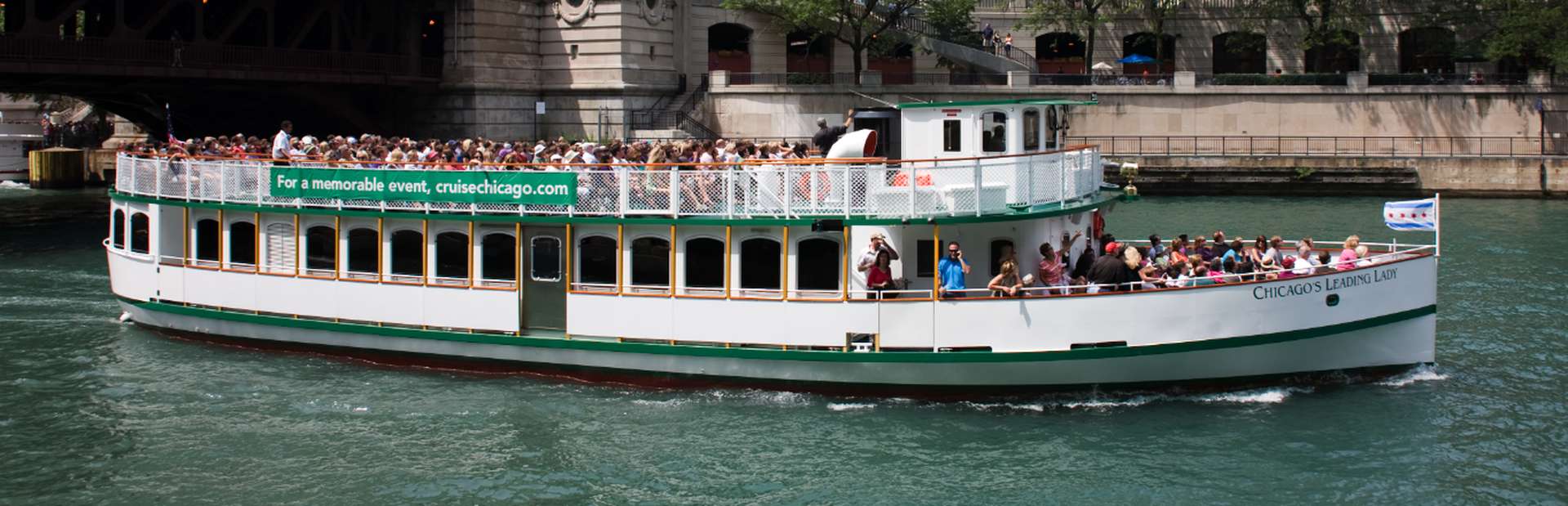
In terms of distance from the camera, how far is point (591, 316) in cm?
2341

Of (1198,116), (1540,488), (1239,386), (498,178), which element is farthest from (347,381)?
(1198,116)

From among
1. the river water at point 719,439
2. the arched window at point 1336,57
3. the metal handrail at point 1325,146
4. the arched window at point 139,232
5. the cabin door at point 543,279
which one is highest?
the arched window at point 1336,57

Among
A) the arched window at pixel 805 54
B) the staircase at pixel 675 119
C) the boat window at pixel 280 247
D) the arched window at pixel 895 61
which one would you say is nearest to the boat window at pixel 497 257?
the boat window at pixel 280 247

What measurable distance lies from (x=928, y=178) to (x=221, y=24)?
40874 millimetres

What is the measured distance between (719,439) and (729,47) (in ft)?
162

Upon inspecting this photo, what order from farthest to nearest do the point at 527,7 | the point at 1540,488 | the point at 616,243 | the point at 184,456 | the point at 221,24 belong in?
the point at 527,7 < the point at 221,24 < the point at 616,243 < the point at 184,456 < the point at 1540,488

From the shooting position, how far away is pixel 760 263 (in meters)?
22.6

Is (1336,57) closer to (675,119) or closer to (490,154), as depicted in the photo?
(675,119)

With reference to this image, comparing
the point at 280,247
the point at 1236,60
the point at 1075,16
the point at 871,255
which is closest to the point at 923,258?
the point at 871,255

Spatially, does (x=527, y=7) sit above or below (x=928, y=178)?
above

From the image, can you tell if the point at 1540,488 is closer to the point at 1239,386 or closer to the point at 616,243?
the point at 1239,386

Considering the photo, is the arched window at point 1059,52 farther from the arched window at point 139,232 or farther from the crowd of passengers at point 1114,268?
the crowd of passengers at point 1114,268

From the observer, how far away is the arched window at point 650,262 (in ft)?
75.8

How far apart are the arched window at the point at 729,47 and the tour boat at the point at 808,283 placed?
142 feet
